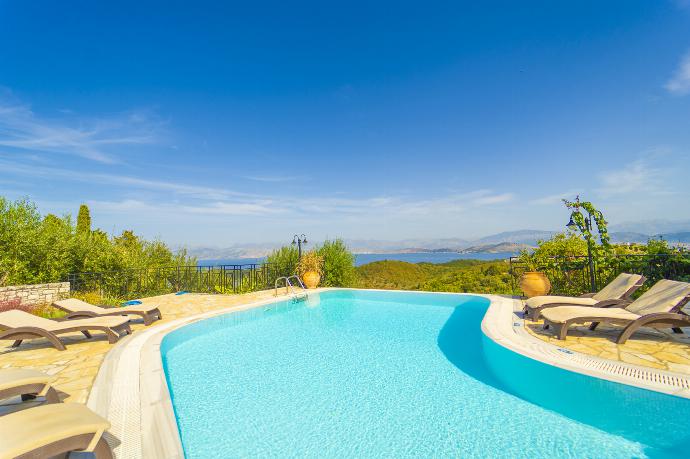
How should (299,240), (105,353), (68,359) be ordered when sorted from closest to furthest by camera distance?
(68,359)
(105,353)
(299,240)

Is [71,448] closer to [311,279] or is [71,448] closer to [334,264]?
[311,279]

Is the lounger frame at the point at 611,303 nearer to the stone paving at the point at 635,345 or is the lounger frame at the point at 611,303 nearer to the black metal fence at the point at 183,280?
the stone paving at the point at 635,345

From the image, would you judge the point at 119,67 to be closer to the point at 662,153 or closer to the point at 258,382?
the point at 258,382

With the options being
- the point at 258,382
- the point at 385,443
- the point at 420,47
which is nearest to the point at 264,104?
the point at 420,47

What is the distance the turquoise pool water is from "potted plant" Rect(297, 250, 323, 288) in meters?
5.49

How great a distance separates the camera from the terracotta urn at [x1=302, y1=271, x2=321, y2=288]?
36.8 ft

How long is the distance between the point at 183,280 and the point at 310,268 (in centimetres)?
464

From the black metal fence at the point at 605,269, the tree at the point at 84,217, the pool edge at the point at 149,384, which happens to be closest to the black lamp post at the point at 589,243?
the black metal fence at the point at 605,269

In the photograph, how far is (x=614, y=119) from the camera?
35.9 ft

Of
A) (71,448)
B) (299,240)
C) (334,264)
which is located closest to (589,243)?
(334,264)

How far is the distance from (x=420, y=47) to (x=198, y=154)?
13617 millimetres

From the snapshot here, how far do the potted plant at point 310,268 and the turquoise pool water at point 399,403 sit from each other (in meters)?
5.49

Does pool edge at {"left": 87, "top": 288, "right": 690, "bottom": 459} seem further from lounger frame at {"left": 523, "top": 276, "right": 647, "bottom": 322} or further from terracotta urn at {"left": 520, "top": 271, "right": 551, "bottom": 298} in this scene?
terracotta urn at {"left": 520, "top": 271, "right": 551, "bottom": 298}

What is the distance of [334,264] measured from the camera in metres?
11.9
